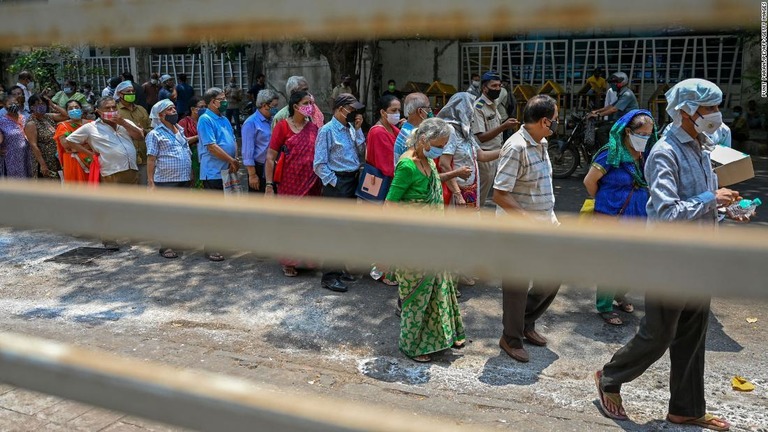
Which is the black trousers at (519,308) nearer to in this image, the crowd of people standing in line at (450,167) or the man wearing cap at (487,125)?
the crowd of people standing in line at (450,167)

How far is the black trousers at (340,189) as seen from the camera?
5.93m

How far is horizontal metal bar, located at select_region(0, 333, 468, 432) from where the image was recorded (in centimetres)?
70

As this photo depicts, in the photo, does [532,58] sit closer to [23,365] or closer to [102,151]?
[102,151]

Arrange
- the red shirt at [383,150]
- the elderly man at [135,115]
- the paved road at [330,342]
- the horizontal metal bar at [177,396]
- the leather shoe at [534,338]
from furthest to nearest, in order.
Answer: the elderly man at [135,115]
the red shirt at [383,150]
the leather shoe at [534,338]
the paved road at [330,342]
the horizontal metal bar at [177,396]

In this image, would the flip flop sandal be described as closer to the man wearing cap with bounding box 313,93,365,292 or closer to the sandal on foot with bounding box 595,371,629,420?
the sandal on foot with bounding box 595,371,629,420

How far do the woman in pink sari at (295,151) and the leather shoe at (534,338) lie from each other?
2.18m

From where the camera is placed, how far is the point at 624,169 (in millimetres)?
4680

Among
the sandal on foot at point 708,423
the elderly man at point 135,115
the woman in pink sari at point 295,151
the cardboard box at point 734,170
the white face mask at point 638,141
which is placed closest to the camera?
the sandal on foot at point 708,423

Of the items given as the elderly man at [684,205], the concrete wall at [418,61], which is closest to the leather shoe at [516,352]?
the elderly man at [684,205]

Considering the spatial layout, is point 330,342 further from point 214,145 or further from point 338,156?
point 214,145

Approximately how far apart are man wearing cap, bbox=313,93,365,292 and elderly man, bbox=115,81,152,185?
8.37 feet

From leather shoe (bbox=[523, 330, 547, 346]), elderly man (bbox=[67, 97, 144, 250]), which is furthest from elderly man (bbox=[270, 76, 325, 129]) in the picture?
leather shoe (bbox=[523, 330, 547, 346])

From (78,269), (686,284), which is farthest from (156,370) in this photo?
(78,269)

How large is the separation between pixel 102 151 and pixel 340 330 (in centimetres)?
320
